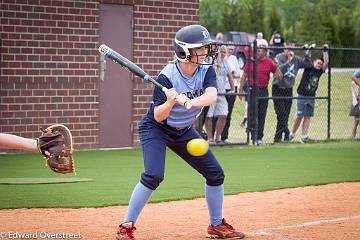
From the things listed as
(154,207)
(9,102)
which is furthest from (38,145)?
(9,102)

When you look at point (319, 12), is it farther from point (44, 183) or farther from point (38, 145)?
point (38, 145)

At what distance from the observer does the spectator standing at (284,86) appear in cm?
1966

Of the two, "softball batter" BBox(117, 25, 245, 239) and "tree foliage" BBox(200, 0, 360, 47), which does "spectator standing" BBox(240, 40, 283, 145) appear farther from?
"tree foliage" BBox(200, 0, 360, 47)

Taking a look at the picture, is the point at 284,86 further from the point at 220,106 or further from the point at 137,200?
the point at 137,200

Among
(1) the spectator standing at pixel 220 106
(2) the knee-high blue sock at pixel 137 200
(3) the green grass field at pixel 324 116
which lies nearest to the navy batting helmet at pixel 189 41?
(2) the knee-high blue sock at pixel 137 200

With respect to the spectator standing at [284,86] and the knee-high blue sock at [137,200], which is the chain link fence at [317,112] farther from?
the knee-high blue sock at [137,200]

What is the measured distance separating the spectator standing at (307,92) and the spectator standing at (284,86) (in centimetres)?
24

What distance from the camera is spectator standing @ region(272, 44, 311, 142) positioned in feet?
64.5

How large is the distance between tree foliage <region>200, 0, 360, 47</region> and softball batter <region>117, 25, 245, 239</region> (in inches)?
1414

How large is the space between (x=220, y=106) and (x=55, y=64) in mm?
3798

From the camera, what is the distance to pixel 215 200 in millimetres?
8133

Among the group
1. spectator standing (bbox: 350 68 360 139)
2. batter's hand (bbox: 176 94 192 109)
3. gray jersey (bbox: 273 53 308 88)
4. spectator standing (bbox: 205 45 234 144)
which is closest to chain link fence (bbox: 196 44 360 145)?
spectator standing (bbox: 205 45 234 144)

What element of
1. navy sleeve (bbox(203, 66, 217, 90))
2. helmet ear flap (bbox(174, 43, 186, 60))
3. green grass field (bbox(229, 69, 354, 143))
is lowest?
green grass field (bbox(229, 69, 354, 143))

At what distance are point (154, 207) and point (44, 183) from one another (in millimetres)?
2480
